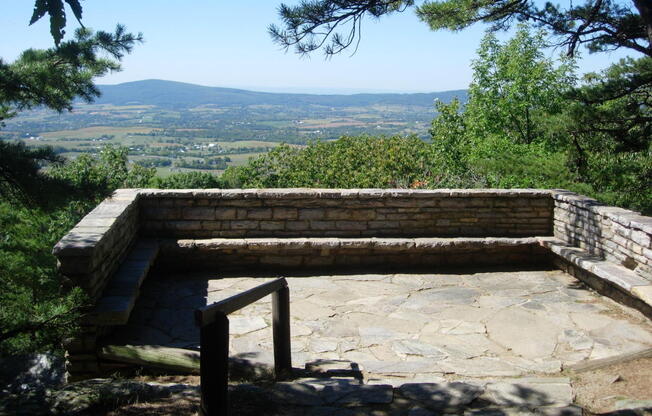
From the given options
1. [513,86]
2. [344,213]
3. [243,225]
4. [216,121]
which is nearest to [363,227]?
[344,213]

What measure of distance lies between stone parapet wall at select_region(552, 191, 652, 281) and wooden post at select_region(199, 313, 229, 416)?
3.81m

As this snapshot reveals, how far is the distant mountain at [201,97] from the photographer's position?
173 feet

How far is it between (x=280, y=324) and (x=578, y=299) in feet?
10.1

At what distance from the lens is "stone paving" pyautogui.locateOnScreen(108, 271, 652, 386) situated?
3.97 metres

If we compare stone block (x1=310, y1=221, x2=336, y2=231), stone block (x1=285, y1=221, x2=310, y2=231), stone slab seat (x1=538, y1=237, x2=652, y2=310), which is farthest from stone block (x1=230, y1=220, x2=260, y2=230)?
stone slab seat (x1=538, y1=237, x2=652, y2=310)

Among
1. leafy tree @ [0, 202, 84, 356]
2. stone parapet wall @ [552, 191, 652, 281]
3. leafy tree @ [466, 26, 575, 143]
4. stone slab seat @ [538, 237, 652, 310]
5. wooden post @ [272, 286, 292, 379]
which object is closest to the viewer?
leafy tree @ [0, 202, 84, 356]

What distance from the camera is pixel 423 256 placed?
6.10 metres

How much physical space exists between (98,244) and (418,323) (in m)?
2.56

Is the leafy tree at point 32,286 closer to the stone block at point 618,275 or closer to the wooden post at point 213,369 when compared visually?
the wooden post at point 213,369

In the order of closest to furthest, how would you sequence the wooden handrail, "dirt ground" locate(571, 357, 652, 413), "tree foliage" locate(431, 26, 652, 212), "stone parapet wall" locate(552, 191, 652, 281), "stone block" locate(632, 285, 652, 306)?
the wooden handrail, "dirt ground" locate(571, 357, 652, 413), "stone block" locate(632, 285, 652, 306), "stone parapet wall" locate(552, 191, 652, 281), "tree foliage" locate(431, 26, 652, 212)

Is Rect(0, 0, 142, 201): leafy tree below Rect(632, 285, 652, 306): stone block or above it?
above

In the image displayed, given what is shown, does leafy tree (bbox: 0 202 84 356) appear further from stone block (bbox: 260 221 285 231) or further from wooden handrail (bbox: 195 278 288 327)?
stone block (bbox: 260 221 285 231)

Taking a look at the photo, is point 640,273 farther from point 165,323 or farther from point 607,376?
point 165,323

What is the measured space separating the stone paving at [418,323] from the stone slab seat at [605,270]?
24cm
